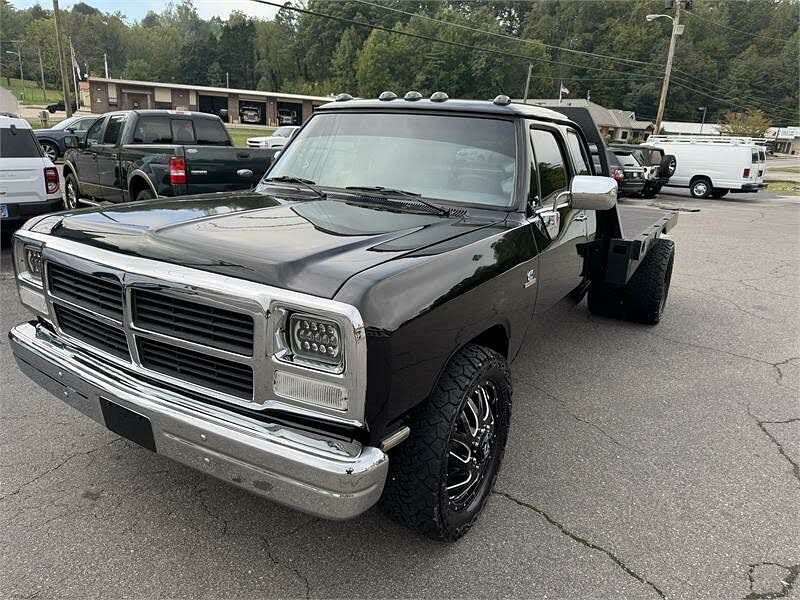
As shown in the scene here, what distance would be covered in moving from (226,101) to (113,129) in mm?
55037

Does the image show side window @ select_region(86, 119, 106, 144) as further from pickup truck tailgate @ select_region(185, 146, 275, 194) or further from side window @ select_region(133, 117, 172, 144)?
pickup truck tailgate @ select_region(185, 146, 275, 194)

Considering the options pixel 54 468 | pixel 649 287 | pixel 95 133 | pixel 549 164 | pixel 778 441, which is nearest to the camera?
pixel 54 468

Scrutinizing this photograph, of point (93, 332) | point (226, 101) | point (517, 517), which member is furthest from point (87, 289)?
point (226, 101)

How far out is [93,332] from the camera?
2615 mm

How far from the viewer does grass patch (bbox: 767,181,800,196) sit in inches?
988

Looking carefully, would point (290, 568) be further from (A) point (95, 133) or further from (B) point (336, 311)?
(A) point (95, 133)

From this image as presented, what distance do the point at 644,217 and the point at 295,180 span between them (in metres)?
4.17

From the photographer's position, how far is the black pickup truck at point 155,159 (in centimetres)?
780

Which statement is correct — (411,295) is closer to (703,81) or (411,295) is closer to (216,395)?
(216,395)

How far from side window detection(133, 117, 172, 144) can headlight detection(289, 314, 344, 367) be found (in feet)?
26.9

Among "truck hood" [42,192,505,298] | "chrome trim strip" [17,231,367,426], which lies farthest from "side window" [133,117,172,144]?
"chrome trim strip" [17,231,367,426]

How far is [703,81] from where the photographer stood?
88.0m

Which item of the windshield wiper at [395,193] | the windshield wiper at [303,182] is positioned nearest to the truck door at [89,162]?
the windshield wiper at [303,182]

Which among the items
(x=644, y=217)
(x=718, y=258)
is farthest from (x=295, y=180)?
(x=718, y=258)
